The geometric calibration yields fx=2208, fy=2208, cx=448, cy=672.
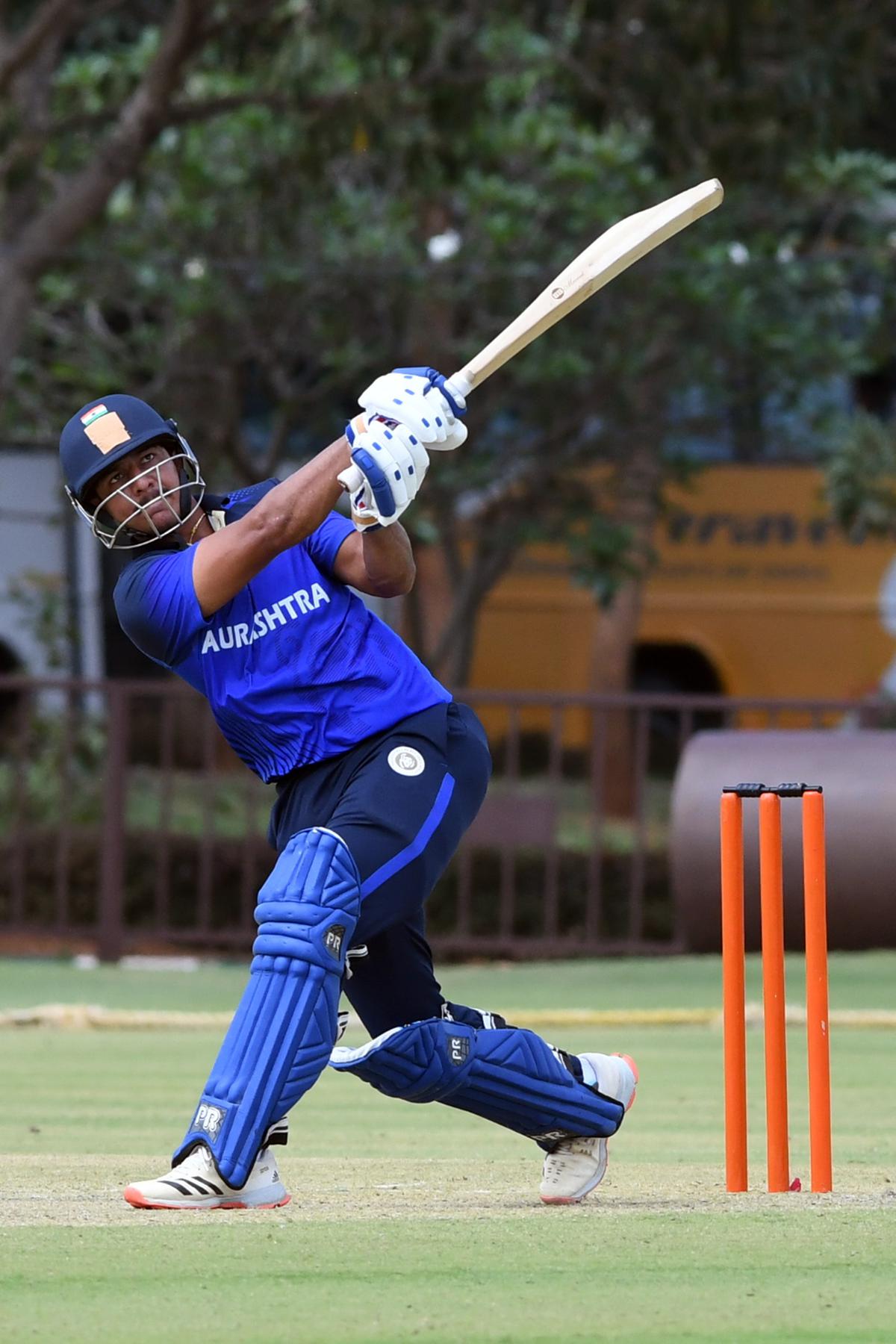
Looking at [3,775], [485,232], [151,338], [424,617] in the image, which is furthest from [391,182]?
[3,775]

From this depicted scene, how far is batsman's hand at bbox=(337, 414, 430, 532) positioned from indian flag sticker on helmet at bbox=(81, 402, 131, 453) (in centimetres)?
56

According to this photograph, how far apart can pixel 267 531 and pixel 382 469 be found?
0.94 feet

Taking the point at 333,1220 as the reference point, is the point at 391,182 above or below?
above

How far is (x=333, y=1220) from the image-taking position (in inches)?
174

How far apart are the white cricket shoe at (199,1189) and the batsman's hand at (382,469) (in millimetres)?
1347

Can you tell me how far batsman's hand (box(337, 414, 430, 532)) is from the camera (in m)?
4.52

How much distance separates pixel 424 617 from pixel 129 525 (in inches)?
597

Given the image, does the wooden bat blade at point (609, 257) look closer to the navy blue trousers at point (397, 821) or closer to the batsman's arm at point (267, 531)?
the batsman's arm at point (267, 531)

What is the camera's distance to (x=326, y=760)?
4.80 metres

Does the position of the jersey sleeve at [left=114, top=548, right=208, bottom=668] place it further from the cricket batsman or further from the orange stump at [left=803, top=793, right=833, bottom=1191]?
the orange stump at [left=803, top=793, right=833, bottom=1191]

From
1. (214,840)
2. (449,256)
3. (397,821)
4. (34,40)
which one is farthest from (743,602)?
(397,821)

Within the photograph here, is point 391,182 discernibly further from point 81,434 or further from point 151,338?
point 81,434

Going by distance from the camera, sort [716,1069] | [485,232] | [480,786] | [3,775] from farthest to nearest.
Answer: [485,232]
[3,775]
[716,1069]
[480,786]

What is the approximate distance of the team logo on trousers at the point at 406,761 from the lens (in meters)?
4.71
